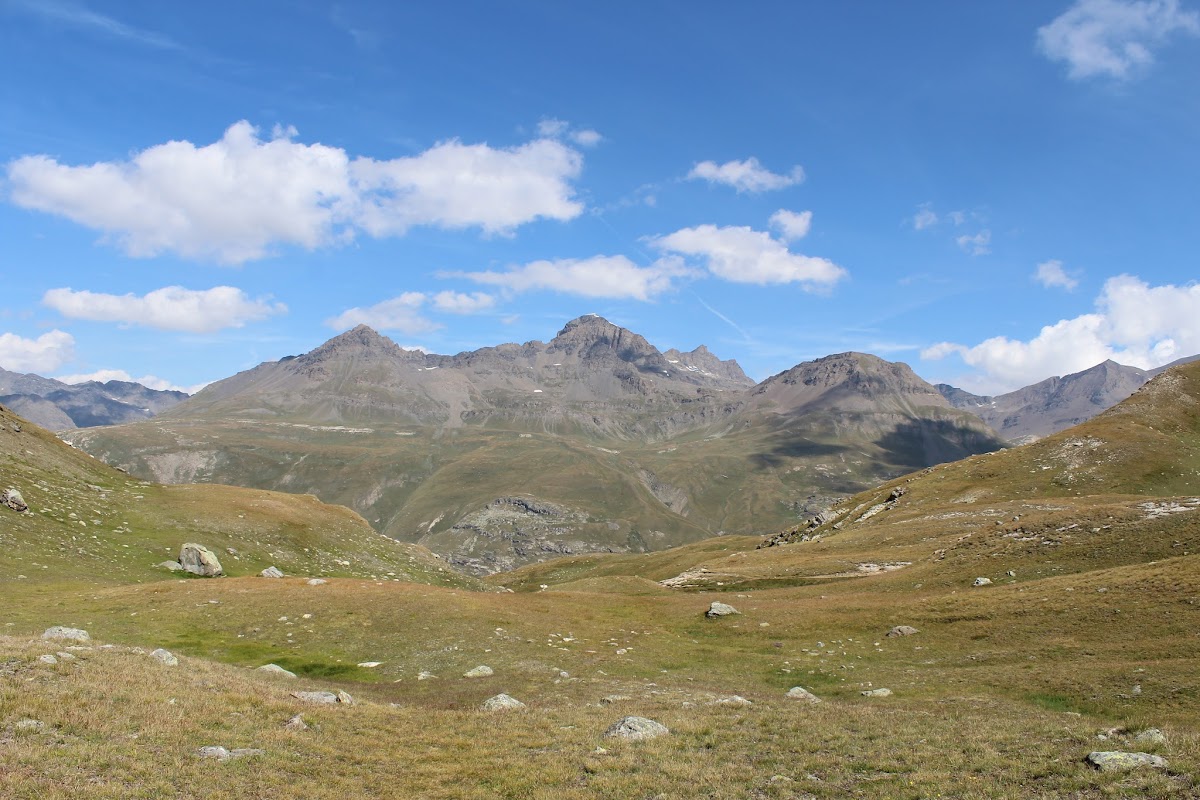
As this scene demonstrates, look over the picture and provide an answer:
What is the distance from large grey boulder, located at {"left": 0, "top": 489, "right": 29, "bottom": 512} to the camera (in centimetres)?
6444

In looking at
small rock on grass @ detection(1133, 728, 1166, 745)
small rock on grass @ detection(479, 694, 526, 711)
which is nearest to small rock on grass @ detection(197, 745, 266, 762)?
small rock on grass @ detection(479, 694, 526, 711)

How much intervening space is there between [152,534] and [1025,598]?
87837 mm

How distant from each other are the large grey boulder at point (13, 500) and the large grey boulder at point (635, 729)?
2829 inches

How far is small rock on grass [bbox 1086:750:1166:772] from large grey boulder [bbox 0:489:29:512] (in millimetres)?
87007

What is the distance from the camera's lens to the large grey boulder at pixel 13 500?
64.4 metres

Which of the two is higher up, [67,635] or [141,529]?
[141,529]

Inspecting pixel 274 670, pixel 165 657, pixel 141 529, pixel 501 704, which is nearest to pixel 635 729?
pixel 501 704

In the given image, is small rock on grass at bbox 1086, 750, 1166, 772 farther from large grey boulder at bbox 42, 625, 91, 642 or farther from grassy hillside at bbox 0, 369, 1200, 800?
large grey boulder at bbox 42, 625, 91, 642

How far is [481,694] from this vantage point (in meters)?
33.4

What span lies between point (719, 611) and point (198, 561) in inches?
2117

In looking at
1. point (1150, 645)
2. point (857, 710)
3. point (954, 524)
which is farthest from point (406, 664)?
point (954, 524)

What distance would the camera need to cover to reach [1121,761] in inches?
701

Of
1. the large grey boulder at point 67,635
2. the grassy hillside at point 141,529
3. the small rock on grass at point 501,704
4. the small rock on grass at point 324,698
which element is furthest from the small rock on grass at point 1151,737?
the grassy hillside at point 141,529

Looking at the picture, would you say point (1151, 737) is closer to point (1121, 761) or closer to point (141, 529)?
point (1121, 761)
